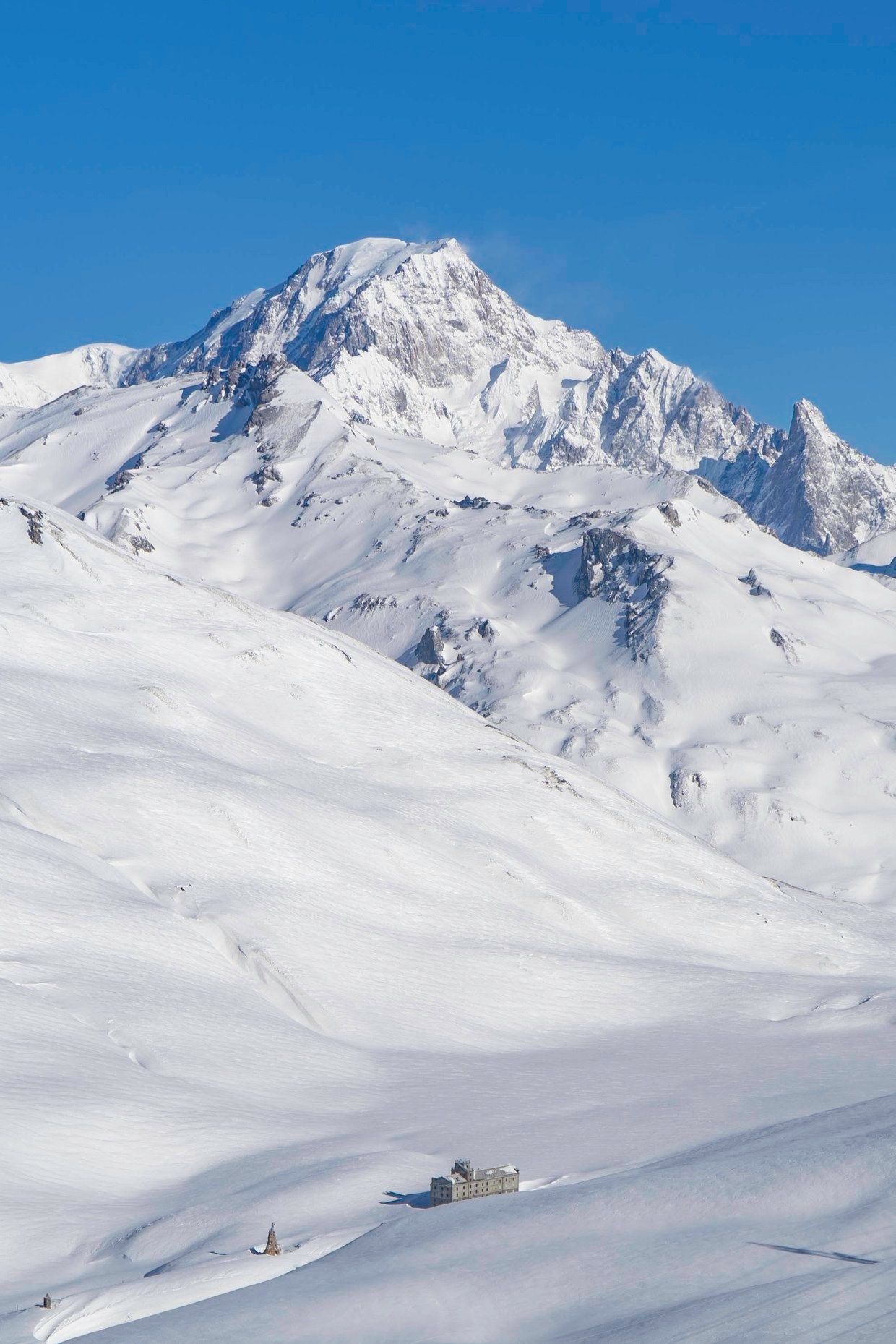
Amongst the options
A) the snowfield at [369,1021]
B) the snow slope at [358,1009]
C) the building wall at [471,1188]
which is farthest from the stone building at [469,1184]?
the snow slope at [358,1009]

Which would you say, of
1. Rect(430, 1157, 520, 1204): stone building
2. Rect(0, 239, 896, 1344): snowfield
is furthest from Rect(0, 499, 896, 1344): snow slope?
Rect(430, 1157, 520, 1204): stone building

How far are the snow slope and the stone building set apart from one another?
198cm

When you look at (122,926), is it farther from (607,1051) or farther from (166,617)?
(166,617)

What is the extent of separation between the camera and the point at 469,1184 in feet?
192

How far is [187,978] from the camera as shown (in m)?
92.0

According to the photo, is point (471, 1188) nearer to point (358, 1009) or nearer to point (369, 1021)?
point (369, 1021)

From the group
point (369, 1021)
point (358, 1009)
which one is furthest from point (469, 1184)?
point (358, 1009)

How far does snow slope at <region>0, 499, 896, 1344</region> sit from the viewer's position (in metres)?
49.8

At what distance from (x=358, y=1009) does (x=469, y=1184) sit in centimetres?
4064

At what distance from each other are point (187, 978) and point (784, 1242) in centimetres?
5111

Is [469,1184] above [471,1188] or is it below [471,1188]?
above

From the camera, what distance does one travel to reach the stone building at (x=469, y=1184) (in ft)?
191

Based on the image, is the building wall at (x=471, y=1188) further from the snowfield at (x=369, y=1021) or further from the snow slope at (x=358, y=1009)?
the snow slope at (x=358, y=1009)

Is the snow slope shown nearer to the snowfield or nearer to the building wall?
the snowfield
